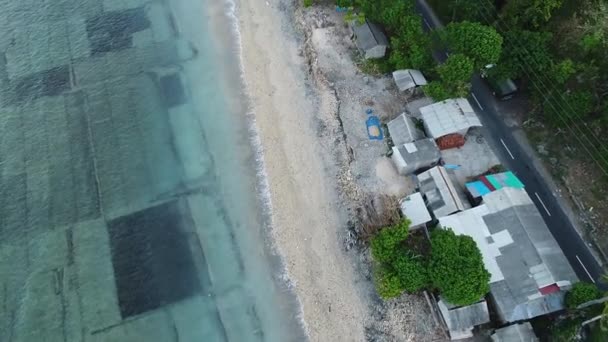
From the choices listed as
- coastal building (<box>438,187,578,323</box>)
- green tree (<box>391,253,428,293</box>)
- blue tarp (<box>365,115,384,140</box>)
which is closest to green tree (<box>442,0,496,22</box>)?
blue tarp (<box>365,115,384,140</box>)

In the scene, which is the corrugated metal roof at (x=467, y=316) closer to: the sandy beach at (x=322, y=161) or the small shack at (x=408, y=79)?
the sandy beach at (x=322, y=161)

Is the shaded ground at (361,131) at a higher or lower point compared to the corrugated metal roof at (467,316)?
higher

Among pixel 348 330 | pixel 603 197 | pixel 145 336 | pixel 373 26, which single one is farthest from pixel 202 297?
pixel 603 197

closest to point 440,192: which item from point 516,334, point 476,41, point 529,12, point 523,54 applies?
point 516,334

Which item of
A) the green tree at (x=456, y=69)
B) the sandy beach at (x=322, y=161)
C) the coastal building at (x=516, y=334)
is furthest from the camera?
the green tree at (x=456, y=69)

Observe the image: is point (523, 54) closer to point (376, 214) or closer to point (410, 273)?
point (376, 214)

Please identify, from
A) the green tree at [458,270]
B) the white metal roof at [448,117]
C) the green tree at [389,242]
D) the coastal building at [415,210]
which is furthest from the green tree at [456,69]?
the green tree at [458,270]

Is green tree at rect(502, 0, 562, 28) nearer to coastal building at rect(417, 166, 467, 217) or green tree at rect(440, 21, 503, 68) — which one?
green tree at rect(440, 21, 503, 68)
